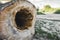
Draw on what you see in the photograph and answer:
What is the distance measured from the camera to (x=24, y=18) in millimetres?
4105

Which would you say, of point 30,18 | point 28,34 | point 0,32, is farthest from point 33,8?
point 0,32

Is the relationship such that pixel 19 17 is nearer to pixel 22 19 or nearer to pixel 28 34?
pixel 22 19

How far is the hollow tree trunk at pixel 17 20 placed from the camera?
148 inches

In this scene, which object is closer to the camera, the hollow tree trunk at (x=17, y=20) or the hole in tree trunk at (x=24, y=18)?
the hollow tree trunk at (x=17, y=20)

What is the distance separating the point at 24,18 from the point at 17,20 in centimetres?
13

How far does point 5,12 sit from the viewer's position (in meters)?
3.74

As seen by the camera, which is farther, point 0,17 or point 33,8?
point 33,8

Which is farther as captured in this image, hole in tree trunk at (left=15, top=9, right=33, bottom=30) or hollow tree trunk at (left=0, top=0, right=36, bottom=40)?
hole in tree trunk at (left=15, top=9, right=33, bottom=30)

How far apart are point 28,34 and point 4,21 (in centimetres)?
50

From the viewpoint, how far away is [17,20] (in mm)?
4156

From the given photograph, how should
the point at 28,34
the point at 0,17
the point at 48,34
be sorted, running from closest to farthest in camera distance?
the point at 0,17, the point at 28,34, the point at 48,34

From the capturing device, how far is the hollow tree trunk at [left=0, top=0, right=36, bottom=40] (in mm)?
3758

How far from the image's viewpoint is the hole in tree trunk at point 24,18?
4.03 metres

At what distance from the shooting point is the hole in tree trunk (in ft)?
13.2
